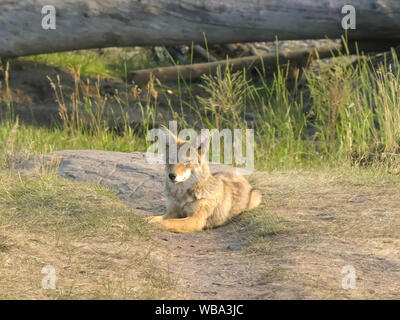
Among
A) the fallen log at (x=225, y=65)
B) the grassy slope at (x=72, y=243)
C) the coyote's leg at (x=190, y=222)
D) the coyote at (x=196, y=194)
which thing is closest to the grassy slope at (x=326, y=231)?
the coyote at (x=196, y=194)

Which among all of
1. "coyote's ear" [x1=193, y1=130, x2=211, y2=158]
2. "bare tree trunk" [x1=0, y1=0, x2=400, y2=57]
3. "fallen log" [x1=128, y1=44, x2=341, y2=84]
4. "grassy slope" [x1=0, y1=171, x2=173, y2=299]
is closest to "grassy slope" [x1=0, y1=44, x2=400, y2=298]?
"grassy slope" [x1=0, y1=171, x2=173, y2=299]

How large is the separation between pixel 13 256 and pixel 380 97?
5.10 meters

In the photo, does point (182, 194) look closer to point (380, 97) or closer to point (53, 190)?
point (53, 190)

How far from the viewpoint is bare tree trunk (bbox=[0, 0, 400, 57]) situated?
28.7 feet

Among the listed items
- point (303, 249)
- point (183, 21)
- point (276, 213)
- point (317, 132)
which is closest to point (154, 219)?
point (276, 213)

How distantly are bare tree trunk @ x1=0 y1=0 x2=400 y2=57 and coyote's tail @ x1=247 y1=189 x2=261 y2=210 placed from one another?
3.43m

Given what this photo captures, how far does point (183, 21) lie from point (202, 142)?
3.75 meters

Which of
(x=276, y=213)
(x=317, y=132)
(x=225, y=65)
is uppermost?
(x=225, y=65)

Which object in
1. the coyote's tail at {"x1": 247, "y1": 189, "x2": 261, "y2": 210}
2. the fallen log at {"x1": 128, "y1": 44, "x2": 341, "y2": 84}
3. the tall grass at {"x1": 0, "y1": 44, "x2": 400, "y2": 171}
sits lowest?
the coyote's tail at {"x1": 247, "y1": 189, "x2": 261, "y2": 210}

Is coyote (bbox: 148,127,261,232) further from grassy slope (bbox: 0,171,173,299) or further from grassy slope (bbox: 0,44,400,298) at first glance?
grassy slope (bbox: 0,171,173,299)

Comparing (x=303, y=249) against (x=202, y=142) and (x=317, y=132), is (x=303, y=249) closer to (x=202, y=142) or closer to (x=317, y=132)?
(x=202, y=142)

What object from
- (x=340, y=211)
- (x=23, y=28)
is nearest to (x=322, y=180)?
(x=340, y=211)

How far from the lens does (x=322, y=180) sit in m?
6.74

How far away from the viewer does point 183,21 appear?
8898 mm
